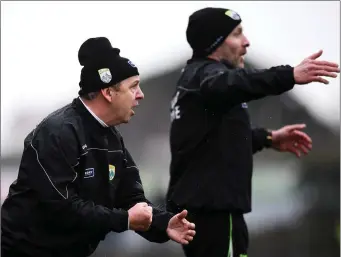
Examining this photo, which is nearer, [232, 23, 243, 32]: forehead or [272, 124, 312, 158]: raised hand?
[232, 23, 243, 32]: forehead

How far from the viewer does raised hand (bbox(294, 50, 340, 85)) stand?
559 cm

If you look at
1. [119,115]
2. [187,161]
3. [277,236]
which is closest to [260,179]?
[277,236]

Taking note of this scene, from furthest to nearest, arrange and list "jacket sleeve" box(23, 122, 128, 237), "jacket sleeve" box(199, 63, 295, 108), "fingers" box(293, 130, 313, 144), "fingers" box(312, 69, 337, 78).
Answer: "fingers" box(293, 130, 313, 144) < "jacket sleeve" box(199, 63, 295, 108) < "fingers" box(312, 69, 337, 78) < "jacket sleeve" box(23, 122, 128, 237)

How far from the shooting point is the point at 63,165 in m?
4.79

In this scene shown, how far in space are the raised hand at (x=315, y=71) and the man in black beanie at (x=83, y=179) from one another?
1.09 m

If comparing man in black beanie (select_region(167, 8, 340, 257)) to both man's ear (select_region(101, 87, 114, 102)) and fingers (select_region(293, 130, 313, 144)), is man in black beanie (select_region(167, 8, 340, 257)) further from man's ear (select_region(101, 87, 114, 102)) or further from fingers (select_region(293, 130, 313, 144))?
man's ear (select_region(101, 87, 114, 102))

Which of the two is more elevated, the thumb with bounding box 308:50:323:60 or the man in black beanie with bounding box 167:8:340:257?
the thumb with bounding box 308:50:323:60

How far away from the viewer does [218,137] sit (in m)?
6.01

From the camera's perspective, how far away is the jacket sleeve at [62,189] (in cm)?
475

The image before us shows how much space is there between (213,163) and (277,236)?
8338mm

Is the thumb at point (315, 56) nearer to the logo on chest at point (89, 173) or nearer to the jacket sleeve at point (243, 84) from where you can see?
the jacket sleeve at point (243, 84)

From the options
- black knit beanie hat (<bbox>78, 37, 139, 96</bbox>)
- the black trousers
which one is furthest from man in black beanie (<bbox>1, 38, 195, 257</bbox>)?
the black trousers

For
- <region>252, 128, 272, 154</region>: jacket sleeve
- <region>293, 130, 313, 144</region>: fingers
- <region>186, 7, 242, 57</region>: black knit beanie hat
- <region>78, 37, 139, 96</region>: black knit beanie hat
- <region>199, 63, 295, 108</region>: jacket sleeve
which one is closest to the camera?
<region>78, 37, 139, 96</region>: black knit beanie hat

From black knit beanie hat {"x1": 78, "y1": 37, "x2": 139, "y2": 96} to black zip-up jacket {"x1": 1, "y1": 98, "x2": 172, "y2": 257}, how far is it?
14 centimetres
